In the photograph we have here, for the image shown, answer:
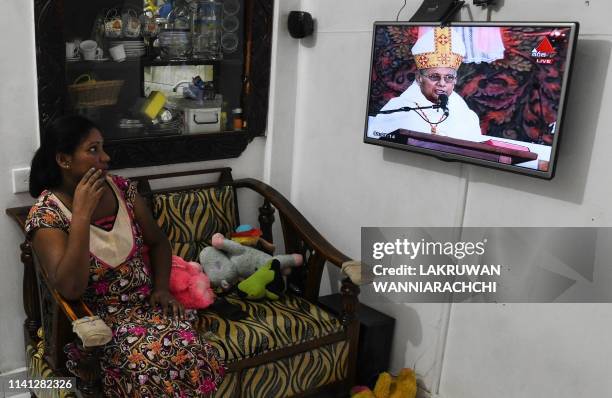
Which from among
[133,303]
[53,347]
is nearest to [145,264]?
[133,303]

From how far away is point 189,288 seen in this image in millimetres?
2682

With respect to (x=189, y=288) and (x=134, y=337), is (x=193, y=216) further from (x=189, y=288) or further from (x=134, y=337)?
(x=134, y=337)

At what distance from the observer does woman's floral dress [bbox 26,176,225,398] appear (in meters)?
2.19

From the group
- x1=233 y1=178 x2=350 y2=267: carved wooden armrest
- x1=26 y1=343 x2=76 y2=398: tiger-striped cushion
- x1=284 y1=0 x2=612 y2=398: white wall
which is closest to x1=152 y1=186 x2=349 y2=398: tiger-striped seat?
x1=233 y1=178 x2=350 y2=267: carved wooden armrest

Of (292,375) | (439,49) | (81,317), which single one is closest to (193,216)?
(292,375)

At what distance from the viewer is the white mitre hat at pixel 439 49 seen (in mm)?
2520

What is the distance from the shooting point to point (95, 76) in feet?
9.19

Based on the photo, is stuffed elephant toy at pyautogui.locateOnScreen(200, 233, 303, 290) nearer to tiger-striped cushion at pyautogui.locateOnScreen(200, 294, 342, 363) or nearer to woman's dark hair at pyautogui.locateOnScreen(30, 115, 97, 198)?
tiger-striped cushion at pyautogui.locateOnScreen(200, 294, 342, 363)

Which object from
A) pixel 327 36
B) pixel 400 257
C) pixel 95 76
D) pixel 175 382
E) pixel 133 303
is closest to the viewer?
A: pixel 175 382

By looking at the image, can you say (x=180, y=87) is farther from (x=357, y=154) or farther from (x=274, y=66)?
(x=357, y=154)

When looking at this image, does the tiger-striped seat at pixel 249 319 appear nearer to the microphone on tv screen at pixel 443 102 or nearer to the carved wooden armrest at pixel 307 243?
the carved wooden armrest at pixel 307 243

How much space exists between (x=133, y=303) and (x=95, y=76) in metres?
1.03

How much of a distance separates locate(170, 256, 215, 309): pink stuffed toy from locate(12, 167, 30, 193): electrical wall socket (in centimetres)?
67

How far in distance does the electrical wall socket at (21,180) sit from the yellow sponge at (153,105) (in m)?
0.59
